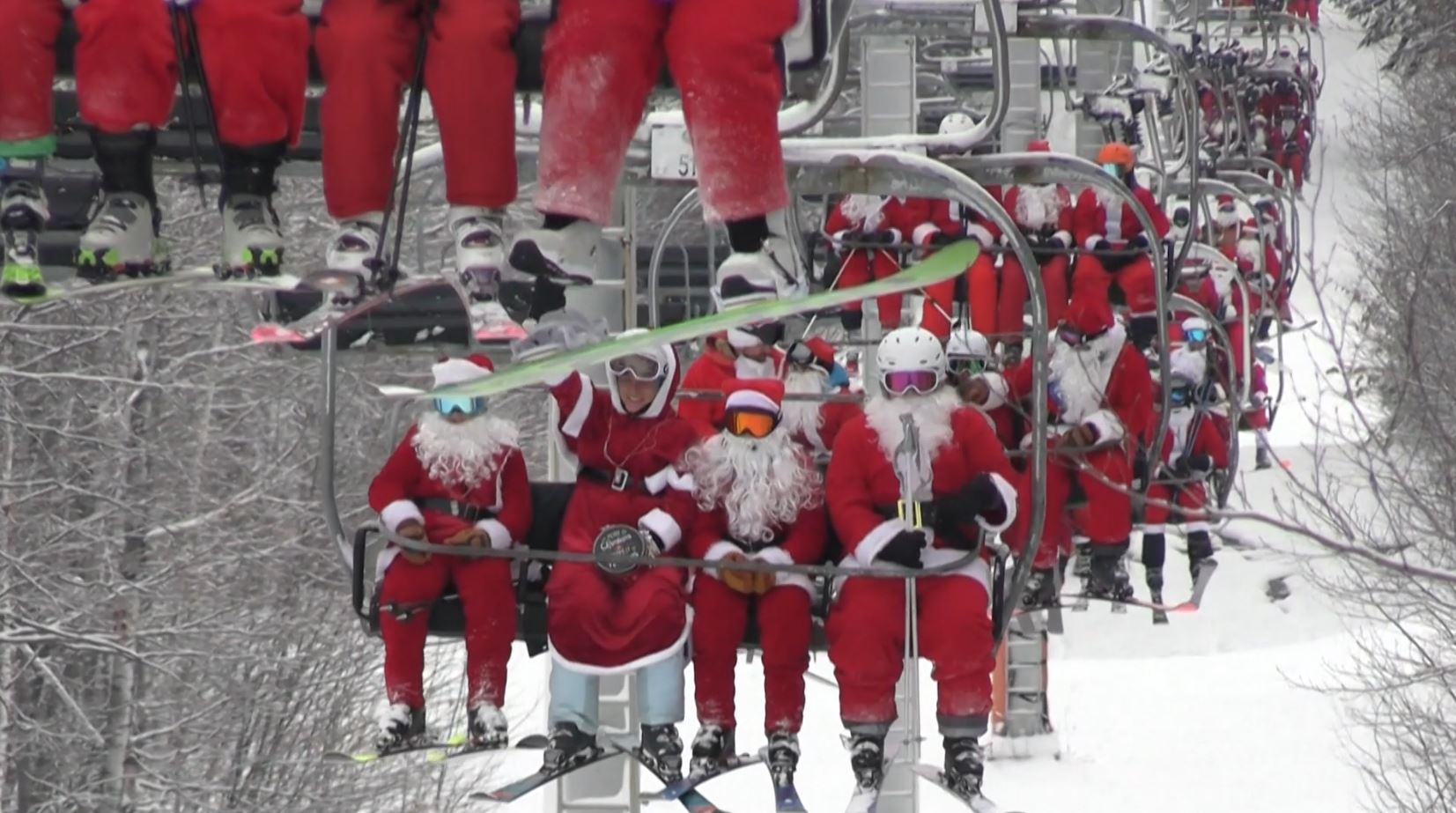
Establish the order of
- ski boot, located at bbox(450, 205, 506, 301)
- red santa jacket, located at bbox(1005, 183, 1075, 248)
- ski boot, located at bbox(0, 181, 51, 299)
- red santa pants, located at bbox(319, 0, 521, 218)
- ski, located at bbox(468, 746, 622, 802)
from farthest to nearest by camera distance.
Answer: red santa jacket, located at bbox(1005, 183, 1075, 248), ski, located at bbox(468, 746, 622, 802), ski boot, located at bbox(0, 181, 51, 299), ski boot, located at bbox(450, 205, 506, 301), red santa pants, located at bbox(319, 0, 521, 218)

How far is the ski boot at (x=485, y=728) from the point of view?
26.1ft

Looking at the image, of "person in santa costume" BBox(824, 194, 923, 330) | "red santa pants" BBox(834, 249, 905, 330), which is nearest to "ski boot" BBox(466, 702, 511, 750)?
"person in santa costume" BBox(824, 194, 923, 330)

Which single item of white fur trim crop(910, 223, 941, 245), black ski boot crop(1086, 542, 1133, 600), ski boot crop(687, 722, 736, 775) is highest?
white fur trim crop(910, 223, 941, 245)

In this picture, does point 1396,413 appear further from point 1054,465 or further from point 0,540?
point 0,540

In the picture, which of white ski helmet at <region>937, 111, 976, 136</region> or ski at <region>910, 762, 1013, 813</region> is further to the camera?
white ski helmet at <region>937, 111, 976, 136</region>

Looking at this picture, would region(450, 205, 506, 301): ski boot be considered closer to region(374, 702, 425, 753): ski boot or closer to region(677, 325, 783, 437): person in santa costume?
region(374, 702, 425, 753): ski boot

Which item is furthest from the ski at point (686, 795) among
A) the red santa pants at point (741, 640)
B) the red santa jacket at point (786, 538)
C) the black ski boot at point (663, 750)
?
the red santa jacket at point (786, 538)

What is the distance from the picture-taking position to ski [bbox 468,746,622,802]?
7.91m

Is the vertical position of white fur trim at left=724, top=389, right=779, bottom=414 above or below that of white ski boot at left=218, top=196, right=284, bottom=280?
below

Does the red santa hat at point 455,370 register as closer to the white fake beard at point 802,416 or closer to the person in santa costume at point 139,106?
the white fake beard at point 802,416

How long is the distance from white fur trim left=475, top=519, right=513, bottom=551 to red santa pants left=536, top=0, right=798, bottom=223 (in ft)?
8.54

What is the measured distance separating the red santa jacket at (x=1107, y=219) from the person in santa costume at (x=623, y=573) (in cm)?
263

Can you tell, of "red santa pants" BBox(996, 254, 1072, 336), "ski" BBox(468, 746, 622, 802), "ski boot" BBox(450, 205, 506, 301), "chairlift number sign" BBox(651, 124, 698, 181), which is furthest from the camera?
"red santa pants" BBox(996, 254, 1072, 336)

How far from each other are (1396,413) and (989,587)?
2.69 meters
